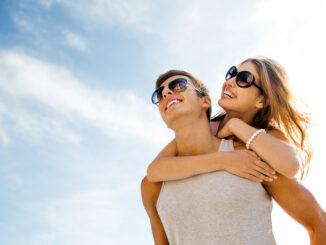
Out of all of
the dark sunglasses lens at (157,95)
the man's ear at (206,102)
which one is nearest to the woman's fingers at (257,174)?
the man's ear at (206,102)

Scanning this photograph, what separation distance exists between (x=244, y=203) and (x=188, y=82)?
73.9 inches

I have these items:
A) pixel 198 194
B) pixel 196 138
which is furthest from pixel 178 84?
pixel 198 194

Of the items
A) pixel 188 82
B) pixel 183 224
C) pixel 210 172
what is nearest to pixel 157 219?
pixel 183 224

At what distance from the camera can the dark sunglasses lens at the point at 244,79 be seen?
183 inches

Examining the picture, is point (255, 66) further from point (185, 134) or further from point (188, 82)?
point (185, 134)

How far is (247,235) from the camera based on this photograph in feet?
11.5

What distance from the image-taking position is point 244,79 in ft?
15.4

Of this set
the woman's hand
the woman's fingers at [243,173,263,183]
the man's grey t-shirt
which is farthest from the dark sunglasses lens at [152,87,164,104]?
the woman's fingers at [243,173,263,183]

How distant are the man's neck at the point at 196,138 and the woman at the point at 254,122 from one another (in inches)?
6.2

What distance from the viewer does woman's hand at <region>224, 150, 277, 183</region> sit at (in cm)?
363

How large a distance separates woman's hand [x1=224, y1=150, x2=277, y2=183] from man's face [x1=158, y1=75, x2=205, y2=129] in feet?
2.76

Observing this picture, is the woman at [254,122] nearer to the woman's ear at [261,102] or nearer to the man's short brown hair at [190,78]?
the woman's ear at [261,102]

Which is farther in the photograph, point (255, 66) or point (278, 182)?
point (255, 66)

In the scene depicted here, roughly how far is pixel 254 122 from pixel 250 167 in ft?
4.75
